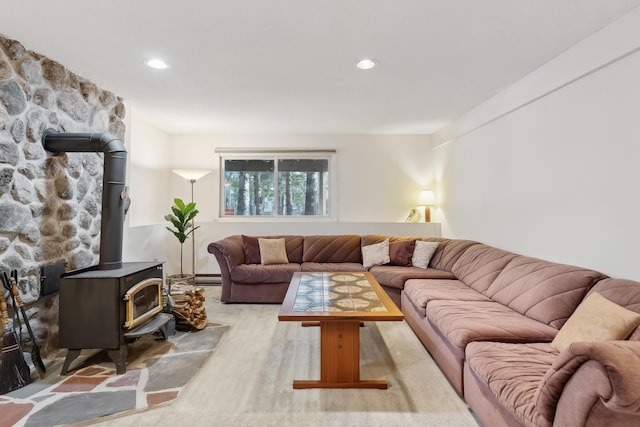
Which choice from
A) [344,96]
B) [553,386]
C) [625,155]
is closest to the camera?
[553,386]

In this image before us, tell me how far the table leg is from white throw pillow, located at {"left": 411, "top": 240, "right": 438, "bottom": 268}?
2.25 meters

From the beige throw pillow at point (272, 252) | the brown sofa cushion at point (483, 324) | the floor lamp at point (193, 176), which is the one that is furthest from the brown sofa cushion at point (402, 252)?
the floor lamp at point (193, 176)

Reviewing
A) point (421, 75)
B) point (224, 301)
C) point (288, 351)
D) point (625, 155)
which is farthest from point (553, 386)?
point (224, 301)

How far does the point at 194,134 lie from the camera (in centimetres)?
549

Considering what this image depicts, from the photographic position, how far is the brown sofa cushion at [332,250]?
15.8 ft

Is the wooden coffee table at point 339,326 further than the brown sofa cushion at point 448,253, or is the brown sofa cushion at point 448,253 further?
the brown sofa cushion at point 448,253

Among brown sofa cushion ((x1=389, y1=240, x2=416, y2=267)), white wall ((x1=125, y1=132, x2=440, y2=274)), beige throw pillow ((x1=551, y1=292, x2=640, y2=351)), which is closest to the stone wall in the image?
white wall ((x1=125, y1=132, x2=440, y2=274))

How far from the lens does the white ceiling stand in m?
1.99

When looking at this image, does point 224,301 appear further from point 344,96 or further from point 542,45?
point 542,45

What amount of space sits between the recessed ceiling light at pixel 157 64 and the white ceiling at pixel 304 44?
0.22 ft

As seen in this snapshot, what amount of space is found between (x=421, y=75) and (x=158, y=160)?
153 inches

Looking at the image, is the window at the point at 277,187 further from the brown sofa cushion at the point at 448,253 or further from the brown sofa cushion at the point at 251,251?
the brown sofa cushion at the point at 448,253

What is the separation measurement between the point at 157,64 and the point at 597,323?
343 centimetres

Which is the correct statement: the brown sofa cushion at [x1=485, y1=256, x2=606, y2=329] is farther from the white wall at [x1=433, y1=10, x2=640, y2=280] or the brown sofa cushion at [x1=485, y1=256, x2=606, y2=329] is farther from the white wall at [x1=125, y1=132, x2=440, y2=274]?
the white wall at [x1=125, y1=132, x2=440, y2=274]
